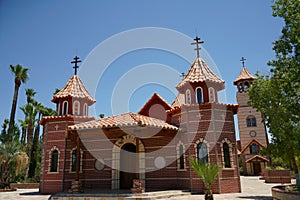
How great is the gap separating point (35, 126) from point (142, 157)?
2298cm

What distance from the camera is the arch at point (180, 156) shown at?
616 inches

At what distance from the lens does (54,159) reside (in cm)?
1738

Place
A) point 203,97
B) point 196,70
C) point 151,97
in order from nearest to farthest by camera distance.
Answer: point 203,97 < point 196,70 < point 151,97

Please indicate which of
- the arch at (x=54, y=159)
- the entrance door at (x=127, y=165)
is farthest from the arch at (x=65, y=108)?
the entrance door at (x=127, y=165)

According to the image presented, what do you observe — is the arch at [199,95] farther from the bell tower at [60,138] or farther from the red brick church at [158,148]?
the bell tower at [60,138]

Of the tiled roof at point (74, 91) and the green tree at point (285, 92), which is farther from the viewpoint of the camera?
the tiled roof at point (74, 91)

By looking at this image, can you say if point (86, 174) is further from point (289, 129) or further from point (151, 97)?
point (289, 129)

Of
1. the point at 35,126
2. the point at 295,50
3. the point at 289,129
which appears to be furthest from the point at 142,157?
the point at 35,126

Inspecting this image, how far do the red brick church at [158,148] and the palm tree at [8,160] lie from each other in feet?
15.1

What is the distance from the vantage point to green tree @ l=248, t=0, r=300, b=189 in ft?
35.3

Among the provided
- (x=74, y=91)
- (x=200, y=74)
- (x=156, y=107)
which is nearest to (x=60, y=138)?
(x=74, y=91)

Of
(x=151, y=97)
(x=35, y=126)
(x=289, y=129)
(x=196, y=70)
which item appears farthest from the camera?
(x=35, y=126)

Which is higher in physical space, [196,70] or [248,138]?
[196,70]

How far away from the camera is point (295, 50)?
11.2 meters
